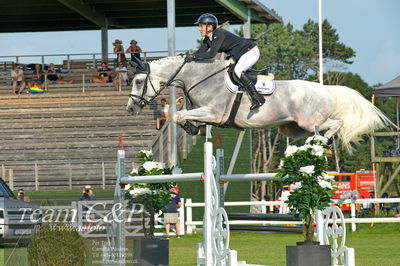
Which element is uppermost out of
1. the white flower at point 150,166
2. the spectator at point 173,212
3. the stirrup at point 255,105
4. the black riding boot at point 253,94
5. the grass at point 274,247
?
the black riding boot at point 253,94

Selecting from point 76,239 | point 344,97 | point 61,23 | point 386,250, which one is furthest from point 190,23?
point 76,239

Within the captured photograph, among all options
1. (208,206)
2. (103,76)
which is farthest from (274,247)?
(103,76)

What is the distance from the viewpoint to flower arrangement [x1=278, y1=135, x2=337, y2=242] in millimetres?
8852

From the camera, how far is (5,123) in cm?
2639

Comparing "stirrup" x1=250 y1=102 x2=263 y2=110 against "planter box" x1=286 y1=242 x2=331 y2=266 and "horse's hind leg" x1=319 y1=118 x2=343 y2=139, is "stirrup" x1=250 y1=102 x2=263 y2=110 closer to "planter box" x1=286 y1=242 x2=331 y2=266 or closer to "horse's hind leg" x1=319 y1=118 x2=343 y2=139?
"horse's hind leg" x1=319 y1=118 x2=343 y2=139

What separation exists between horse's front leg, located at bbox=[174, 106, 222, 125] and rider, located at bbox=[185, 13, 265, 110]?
1.38 feet

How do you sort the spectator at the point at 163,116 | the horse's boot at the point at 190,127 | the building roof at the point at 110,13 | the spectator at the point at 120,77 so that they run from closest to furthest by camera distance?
the horse's boot at the point at 190,127 → the spectator at the point at 163,116 → the spectator at the point at 120,77 → the building roof at the point at 110,13

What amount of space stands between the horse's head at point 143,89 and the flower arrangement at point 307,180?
232cm

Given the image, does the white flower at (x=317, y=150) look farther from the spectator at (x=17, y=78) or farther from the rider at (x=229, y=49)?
the spectator at (x=17, y=78)

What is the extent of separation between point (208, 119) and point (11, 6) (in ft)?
66.6

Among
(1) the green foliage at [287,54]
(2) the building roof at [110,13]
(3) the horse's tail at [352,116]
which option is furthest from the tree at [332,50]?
(3) the horse's tail at [352,116]

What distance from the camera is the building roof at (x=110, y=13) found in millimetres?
27681

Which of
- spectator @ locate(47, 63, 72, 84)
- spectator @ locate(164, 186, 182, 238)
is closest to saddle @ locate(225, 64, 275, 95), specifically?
spectator @ locate(164, 186, 182, 238)

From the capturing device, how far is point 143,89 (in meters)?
10.9
